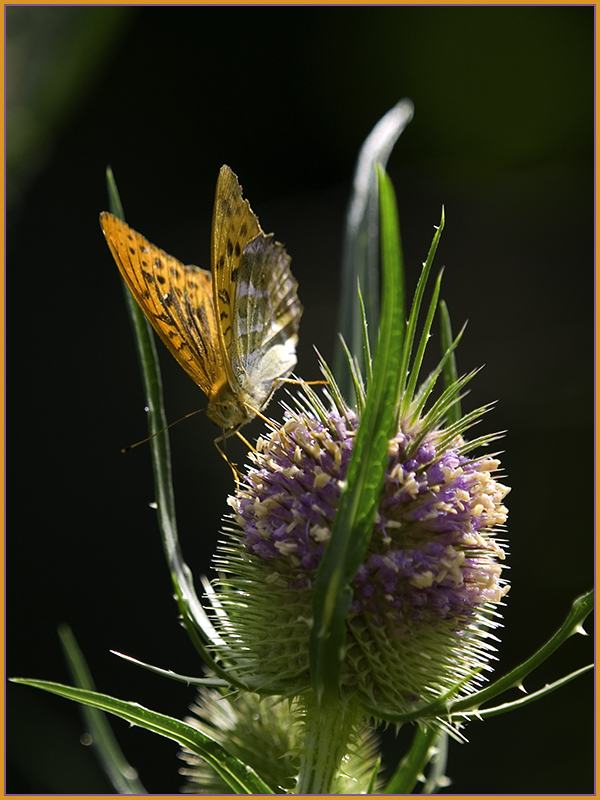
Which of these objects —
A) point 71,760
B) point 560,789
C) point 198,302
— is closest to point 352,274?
point 198,302

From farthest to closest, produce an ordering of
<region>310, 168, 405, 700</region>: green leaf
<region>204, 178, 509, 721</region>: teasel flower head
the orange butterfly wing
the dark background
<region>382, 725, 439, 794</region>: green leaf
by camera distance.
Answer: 1. the dark background
2. the orange butterfly wing
3. <region>382, 725, 439, 794</region>: green leaf
4. <region>204, 178, 509, 721</region>: teasel flower head
5. <region>310, 168, 405, 700</region>: green leaf

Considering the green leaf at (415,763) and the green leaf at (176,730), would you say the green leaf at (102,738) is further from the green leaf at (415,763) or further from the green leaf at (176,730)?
the green leaf at (415,763)

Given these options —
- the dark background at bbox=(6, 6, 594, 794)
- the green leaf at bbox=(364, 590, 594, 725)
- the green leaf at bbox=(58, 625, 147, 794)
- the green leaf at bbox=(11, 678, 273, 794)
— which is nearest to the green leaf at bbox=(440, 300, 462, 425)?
the green leaf at bbox=(364, 590, 594, 725)

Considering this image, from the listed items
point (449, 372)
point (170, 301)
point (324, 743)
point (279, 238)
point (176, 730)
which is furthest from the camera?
point (279, 238)

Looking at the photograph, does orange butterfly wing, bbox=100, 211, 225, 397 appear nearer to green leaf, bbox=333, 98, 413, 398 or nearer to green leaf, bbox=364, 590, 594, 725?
green leaf, bbox=333, 98, 413, 398

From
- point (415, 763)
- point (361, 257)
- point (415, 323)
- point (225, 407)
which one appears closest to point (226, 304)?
point (225, 407)

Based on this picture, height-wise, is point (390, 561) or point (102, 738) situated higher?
point (390, 561)

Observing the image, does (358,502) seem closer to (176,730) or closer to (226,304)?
(176,730)
